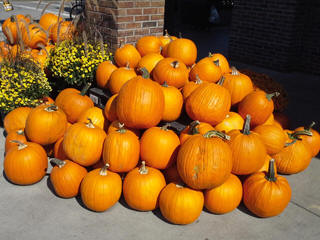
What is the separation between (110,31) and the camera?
180 inches

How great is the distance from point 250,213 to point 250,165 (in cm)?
46

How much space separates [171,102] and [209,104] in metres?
0.43

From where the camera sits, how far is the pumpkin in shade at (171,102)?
324cm

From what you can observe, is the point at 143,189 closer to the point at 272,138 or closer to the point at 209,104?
the point at 209,104

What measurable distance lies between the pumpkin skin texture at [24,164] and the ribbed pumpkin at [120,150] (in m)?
0.72

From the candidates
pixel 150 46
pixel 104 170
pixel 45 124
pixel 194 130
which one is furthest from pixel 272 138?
pixel 45 124

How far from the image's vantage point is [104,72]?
3.98m

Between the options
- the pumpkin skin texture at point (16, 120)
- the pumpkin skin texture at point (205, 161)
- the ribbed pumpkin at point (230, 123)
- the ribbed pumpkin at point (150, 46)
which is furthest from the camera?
the ribbed pumpkin at point (150, 46)

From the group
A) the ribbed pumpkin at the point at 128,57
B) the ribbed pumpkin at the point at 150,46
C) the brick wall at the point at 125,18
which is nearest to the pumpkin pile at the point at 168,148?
the ribbed pumpkin at the point at 128,57

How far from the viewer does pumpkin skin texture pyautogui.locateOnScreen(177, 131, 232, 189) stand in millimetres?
2518

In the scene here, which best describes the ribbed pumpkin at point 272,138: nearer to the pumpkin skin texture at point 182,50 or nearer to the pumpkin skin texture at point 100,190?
the pumpkin skin texture at point 182,50

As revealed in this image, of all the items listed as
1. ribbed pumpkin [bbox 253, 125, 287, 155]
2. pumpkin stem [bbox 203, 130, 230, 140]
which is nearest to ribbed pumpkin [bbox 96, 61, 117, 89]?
pumpkin stem [bbox 203, 130, 230, 140]

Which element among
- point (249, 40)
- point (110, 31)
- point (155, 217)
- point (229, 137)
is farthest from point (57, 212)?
point (249, 40)

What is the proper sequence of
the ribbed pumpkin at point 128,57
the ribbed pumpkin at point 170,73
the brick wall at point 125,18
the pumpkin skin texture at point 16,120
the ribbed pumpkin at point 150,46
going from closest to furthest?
the ribbed pumpkin at point 170,73 < the pumpkin skin texture at point 16,120 < the ribbed pumpkin at point 128,57 < the ribbed pumpkin at point 150,46 < the brick wall at point 125,18
